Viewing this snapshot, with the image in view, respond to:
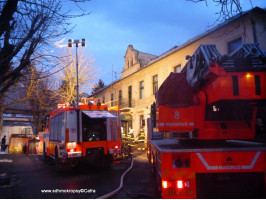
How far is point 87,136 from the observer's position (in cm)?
943

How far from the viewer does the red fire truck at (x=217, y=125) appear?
155 inches

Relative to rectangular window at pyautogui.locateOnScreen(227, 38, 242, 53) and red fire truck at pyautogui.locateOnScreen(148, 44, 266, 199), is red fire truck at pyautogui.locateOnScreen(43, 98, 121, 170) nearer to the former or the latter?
red fire truck at pyautogui.locateOnScreen(148, 44, 266, 199)

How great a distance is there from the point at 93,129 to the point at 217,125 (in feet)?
20.2

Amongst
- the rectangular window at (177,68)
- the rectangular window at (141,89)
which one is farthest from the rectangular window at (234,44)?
the rectangular window at (141,89)

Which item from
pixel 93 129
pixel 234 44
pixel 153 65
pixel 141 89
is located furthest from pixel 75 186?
pixel 141 89

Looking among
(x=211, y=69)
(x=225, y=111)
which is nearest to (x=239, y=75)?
(x=211, y=69)

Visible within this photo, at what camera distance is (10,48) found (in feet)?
22.5

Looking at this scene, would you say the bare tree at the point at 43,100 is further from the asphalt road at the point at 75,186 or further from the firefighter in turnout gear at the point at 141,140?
the asphalt road at the point at 75,186

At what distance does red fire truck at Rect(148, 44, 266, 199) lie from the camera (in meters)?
3.93

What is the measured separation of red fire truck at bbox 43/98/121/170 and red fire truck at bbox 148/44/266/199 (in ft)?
16.9

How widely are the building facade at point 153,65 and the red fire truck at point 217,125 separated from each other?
25.8 feet

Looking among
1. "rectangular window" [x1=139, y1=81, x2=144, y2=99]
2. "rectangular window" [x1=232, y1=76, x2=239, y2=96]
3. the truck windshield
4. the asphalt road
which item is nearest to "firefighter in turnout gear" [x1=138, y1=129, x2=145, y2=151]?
"rectangular window" [x1=139, y1=81, x2=144, y2=99]

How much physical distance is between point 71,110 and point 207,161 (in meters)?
6.34

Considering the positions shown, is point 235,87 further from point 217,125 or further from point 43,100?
point 43,100
